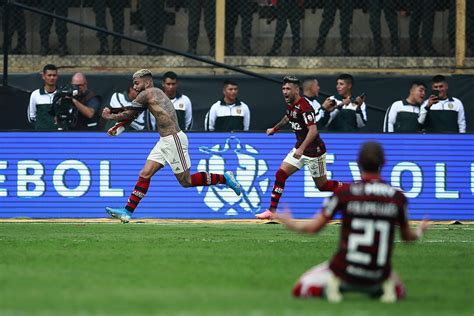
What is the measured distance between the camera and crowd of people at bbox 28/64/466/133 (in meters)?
21.3

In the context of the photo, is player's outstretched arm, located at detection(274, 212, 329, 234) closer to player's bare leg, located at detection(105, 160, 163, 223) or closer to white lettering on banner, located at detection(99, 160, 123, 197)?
player's bare leg, located at detection(105, 160, 163, 223)

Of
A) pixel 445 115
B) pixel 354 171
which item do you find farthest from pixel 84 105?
pixel 445 115

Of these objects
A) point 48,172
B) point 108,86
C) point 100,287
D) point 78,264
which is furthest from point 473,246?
point 108,86

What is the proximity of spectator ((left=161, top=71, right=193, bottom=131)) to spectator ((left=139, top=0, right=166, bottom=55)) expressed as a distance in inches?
79.1

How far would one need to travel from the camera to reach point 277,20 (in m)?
23.4

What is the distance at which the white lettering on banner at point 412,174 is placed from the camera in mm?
20750

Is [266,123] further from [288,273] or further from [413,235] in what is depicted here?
[413,235]

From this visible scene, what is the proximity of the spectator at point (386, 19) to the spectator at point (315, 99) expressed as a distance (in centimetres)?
181

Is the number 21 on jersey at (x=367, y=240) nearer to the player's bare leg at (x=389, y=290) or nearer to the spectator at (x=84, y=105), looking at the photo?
the player's bare leg at (x=389, y=290)

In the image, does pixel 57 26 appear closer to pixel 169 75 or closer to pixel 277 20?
pixel 169 75

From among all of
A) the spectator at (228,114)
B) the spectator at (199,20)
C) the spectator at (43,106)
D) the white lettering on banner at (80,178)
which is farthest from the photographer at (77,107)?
the spectator at (199,20)

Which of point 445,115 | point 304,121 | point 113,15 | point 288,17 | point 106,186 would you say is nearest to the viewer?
point 304,121

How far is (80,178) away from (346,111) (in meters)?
4.80

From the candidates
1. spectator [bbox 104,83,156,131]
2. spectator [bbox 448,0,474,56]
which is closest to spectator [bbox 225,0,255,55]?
spectator [bbox 104,83,156,131]
